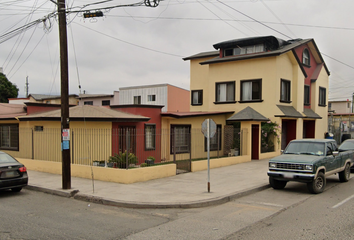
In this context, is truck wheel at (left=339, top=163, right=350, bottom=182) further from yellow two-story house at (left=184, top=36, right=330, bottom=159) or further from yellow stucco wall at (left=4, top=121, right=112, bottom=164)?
yellow stucco wall at (left=4, top=121, right=112, bottom=164)

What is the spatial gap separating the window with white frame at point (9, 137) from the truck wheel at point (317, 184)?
16.3m

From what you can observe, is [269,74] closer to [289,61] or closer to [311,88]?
[289,61]

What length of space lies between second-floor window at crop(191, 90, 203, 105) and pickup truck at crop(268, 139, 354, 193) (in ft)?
50.6

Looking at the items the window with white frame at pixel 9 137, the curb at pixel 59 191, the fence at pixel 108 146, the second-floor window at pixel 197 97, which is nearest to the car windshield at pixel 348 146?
the fence at pixel 108 146

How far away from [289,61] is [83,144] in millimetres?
16245

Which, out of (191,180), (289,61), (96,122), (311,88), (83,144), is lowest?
(191,180)

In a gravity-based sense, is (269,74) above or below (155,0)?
below

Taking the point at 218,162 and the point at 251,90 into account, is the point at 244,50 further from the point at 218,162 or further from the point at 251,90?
the point at 218,162

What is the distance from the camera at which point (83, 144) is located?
602 inches

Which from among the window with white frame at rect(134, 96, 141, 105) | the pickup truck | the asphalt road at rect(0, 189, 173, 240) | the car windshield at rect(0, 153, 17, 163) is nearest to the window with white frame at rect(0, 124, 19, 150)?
the car windshield at rect(0, 153, 17, 163)

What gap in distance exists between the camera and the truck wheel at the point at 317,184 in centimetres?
1054

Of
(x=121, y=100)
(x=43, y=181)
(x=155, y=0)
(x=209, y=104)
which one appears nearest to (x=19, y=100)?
(x=121, y=100)

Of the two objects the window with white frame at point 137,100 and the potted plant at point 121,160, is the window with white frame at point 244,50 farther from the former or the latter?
the potted plant at point 121,160

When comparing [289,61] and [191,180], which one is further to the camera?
[289,61]
